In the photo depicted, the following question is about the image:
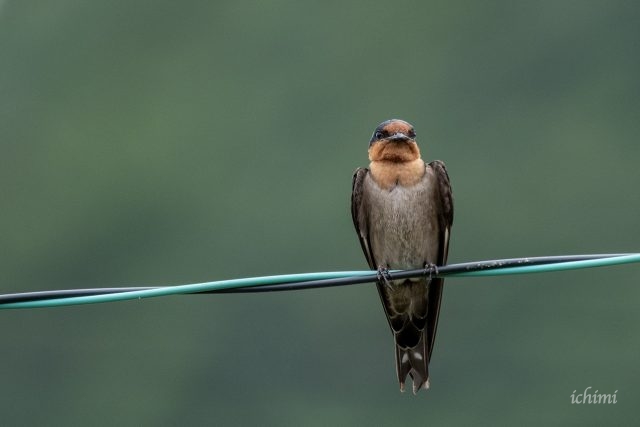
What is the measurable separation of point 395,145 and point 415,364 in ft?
5.06

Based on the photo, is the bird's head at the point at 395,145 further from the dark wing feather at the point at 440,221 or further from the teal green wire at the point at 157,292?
the teal green wire at the point at 157,292

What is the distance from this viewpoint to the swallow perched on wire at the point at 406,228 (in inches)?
392

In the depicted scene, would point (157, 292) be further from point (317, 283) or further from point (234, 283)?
point (317, 283)

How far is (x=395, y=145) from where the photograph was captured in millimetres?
10180

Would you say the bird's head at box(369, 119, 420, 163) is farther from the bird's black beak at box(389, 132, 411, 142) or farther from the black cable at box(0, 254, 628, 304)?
the black cable at box(0, 254, 628, 304)

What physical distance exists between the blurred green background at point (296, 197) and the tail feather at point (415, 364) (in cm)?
2303

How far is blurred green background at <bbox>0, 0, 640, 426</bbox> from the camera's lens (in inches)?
1475

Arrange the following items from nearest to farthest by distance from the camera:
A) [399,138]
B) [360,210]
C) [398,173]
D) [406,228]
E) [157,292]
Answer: [157,292]
[406,228]
[398,173]
[399,138]
[360,210]

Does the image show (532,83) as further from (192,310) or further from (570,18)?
(192,310)

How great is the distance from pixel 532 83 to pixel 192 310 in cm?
1851

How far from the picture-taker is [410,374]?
9.99 m

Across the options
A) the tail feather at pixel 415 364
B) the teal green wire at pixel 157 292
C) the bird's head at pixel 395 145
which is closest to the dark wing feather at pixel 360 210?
the bird's head at pixel 395 145

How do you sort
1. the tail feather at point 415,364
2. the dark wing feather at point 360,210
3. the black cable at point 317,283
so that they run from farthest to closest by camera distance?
the dark wing feather at point 360,210
the tail feather at point 415,364
the black cable at point 317,283

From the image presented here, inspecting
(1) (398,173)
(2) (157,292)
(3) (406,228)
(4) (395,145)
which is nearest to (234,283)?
(2) (157,292)
